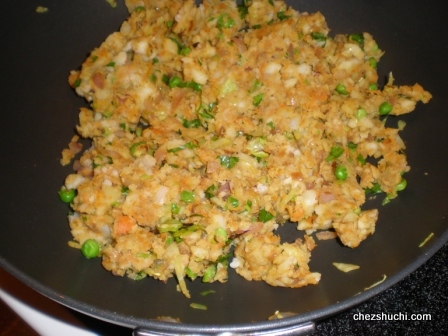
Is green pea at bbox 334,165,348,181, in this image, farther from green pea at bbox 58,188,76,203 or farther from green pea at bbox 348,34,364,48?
green pea at bbox 58,188,76,203

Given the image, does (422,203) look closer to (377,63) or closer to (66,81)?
(377,63)

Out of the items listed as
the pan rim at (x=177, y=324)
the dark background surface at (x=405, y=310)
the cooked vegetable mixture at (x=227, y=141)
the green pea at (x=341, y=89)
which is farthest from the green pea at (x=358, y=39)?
the pan rim at (x=177, y=324)

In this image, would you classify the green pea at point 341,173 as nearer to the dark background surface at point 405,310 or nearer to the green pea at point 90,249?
the dark background surface at point 405,310

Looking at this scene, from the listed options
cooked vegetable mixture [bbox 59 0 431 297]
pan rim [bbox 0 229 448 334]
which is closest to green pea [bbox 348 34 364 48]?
cooked vegetable mixture [bbox 59 0 431 297]

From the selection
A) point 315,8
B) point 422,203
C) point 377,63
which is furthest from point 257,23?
point 422,203

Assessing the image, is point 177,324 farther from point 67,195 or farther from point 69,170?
point 69,170

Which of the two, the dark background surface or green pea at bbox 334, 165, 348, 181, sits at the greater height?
green pea at bbox 334, 165, 348, 181
